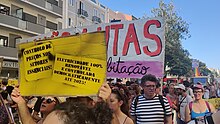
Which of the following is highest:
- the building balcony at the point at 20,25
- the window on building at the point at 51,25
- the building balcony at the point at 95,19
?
the building balcony at the point at 95,19

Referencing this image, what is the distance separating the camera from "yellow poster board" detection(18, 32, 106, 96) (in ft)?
7.94

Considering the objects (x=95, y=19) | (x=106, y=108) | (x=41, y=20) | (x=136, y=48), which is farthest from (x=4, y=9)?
(x=106, y=108)

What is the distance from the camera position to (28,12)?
93.8 feet

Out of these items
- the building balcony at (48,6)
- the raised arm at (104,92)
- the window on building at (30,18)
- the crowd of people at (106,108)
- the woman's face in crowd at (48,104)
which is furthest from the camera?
the building balcony at (48,6)

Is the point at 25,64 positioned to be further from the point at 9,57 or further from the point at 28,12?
the point at 28,12

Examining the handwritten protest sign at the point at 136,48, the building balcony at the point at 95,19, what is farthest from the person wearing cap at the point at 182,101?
the building balcony at the point at 95,19

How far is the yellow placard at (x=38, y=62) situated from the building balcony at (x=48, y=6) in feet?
85.7

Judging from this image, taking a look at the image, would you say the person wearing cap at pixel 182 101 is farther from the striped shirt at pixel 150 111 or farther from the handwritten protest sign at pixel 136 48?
the striped shirt at pixel 150 111

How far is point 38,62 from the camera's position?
8.61 feet

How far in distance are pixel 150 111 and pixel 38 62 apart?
2.03 metres

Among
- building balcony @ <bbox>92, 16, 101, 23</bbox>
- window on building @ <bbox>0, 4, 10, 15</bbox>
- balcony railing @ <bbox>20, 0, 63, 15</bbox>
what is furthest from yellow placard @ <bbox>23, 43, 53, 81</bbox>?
building balcony @ <bbox>92, 16, 101, 23</bbox>

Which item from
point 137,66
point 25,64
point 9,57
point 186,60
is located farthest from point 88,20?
point 25,64

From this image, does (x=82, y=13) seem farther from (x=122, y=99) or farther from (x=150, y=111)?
(x=122, y=99)

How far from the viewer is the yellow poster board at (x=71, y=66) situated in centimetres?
242
